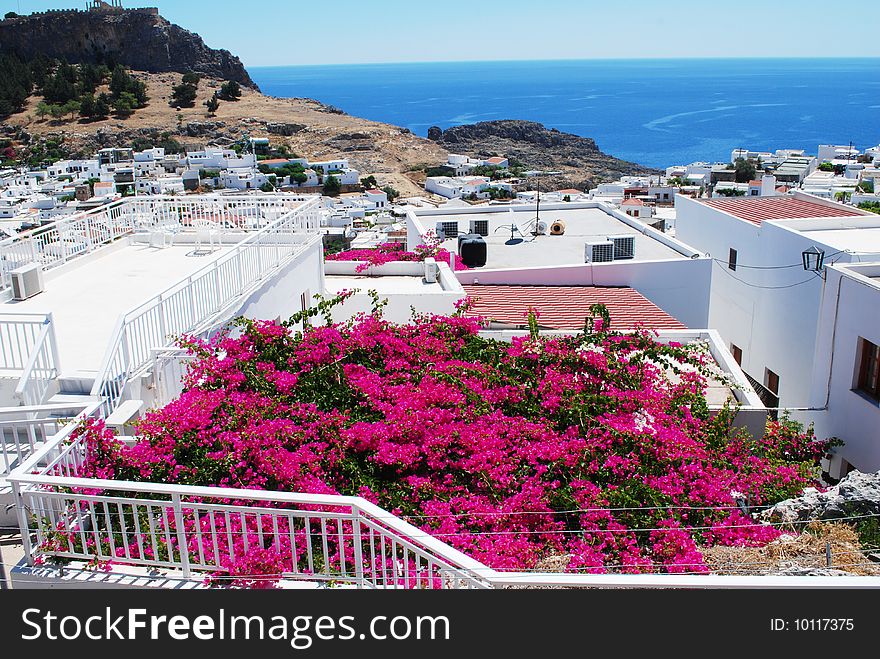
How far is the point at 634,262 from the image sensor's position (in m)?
16.4

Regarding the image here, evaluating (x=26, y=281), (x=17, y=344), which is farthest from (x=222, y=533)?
(x=26, y=281)

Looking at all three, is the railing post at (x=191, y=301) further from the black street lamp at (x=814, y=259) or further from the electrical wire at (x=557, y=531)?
the black street lamp at (x=814, y=259)

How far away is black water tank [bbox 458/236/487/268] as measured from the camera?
17.0 metres

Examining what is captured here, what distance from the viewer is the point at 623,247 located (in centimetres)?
1717

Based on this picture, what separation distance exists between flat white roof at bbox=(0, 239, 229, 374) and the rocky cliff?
15027 centimetres

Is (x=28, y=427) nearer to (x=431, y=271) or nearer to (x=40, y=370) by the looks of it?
(x=40, y=370)

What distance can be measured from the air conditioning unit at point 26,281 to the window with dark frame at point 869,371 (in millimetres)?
11393

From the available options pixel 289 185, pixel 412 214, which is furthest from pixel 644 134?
pixel 412 214

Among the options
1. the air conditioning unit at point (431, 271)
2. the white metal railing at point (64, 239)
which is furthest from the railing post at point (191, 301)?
the air conditioning unit at point (431, 271)

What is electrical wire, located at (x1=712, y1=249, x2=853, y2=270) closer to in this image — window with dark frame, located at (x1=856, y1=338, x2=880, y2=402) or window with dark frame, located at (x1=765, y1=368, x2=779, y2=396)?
window with dark frame, located at (x1=765, y1=368, x2=779, y2=396)

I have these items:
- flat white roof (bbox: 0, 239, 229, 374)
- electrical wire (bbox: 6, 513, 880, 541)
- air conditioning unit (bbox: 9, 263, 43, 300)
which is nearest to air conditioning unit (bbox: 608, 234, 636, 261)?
flat white roof (bbox: 0, 239, 229, 374)

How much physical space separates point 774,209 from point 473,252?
30.2 ft

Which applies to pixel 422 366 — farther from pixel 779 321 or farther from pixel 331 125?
pixel 331 125
